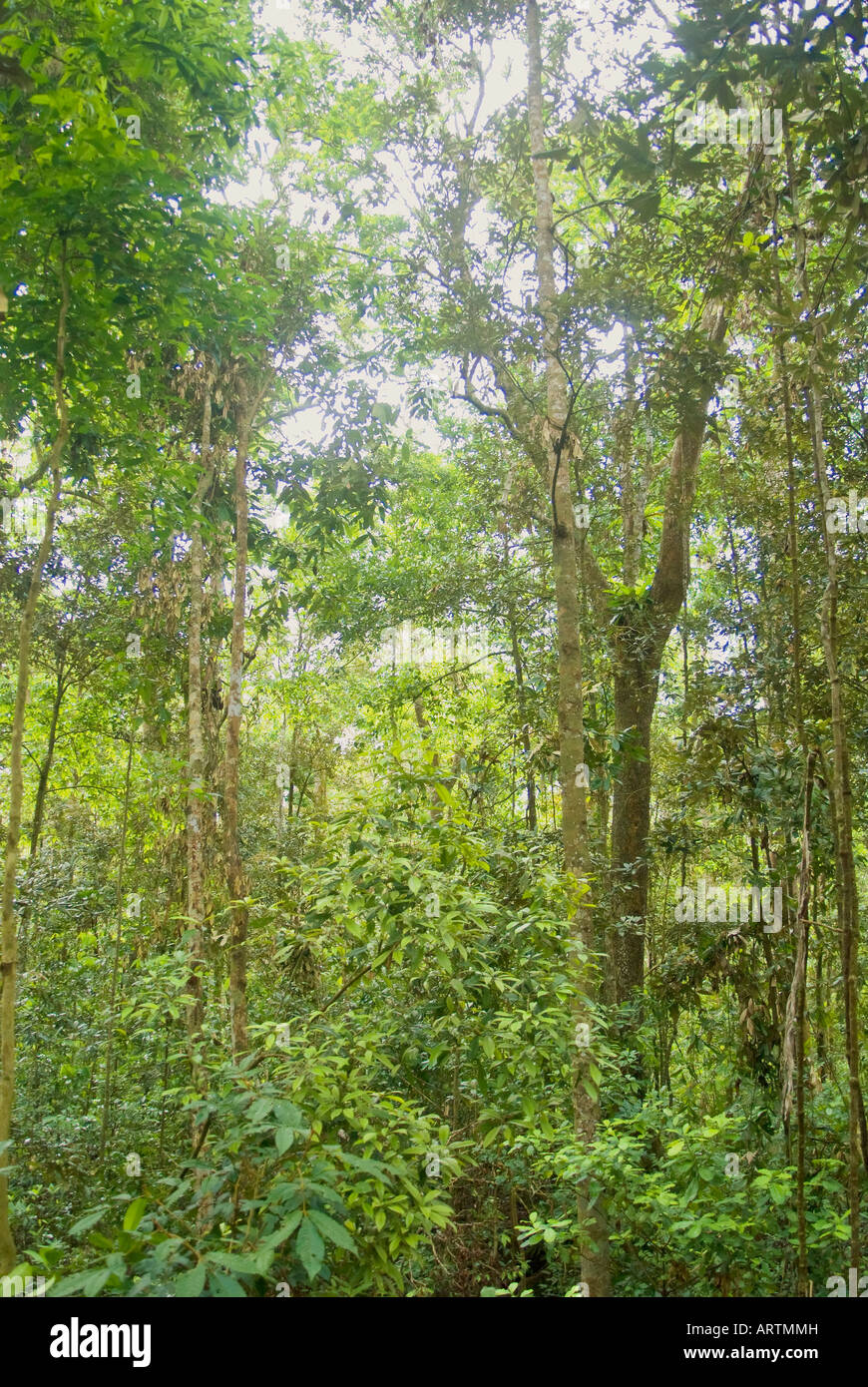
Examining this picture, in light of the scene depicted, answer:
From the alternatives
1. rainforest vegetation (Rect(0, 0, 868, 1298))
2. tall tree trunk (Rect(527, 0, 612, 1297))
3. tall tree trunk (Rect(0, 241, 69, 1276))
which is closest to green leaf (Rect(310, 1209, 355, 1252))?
rainforest vegetation (Rect(0, 0, 868, 1298))

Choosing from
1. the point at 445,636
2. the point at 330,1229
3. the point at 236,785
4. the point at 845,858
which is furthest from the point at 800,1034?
the point at 445,636

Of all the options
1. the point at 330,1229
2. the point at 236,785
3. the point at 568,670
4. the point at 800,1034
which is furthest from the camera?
the point at 236,785

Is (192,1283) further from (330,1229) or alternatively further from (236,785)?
(236,785)

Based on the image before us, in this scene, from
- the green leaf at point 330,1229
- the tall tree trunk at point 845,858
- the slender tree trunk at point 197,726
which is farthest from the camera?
the slender tree trunk at point 197,726

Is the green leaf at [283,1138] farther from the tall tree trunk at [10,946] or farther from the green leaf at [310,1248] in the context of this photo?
the tall tree trunk at [10,946]

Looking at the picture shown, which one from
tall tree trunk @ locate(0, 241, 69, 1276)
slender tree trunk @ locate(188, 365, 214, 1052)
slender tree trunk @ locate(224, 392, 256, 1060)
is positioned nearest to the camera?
tall tree trunk @ locate(0, 241, 69, 1276)

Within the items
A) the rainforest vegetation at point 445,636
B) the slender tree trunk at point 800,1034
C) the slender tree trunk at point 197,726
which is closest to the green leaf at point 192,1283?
the rainforest vegetation at point 445,636

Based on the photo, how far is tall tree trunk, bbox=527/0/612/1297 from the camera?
152 inches

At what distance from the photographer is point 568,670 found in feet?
14.5

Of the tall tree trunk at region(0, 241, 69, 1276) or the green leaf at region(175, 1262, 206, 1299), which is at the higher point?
the tall tree trunk at region(0, 241, 69, 1276)

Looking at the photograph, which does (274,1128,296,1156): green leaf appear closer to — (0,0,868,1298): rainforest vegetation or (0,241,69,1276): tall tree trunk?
(0,0,868,1298): rainforest vegetation

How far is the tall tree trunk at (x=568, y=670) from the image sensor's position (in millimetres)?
3873

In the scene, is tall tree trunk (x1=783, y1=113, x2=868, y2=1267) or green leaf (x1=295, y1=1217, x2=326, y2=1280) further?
tall tree trunk (x1=783, y1=113, x2=868, y2=1267)
